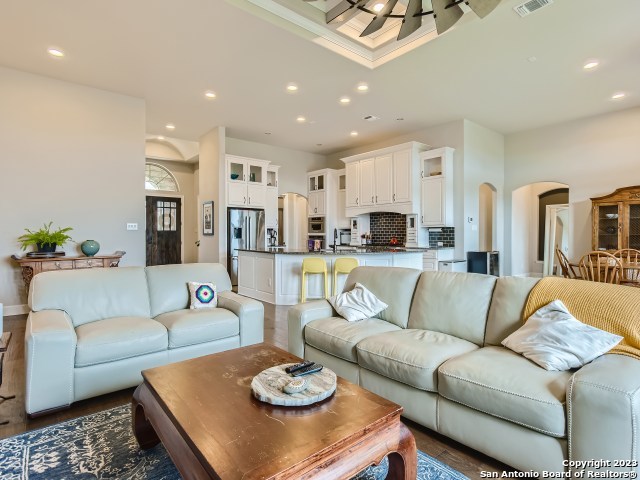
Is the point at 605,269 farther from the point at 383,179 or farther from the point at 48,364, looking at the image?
the point at 48,364

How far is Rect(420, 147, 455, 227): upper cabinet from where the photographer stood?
6.57 metres

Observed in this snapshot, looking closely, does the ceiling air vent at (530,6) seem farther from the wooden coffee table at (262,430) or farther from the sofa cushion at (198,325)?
the sofa cushion at (198,325)

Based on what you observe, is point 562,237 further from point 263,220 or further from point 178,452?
point 178,452

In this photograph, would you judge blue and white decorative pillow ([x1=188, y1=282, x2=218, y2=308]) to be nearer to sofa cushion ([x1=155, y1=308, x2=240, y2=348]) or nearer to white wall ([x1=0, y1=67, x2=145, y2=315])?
sofa cushion ([x1=155, y1=308, x2=240, y2=348])

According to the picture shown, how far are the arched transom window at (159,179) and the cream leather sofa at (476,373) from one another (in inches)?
311

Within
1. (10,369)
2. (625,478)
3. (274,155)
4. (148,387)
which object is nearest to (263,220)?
(274,155)

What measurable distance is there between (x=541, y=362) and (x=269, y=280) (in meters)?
4.50

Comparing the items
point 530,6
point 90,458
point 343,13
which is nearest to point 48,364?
point 90,458

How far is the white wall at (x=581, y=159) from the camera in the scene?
5871 millimetres

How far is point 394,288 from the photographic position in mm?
2785

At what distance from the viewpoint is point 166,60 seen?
4.24m

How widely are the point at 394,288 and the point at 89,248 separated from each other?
4.27 metres

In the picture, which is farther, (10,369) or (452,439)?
(10,369)

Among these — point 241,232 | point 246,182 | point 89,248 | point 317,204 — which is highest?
point 246,182
